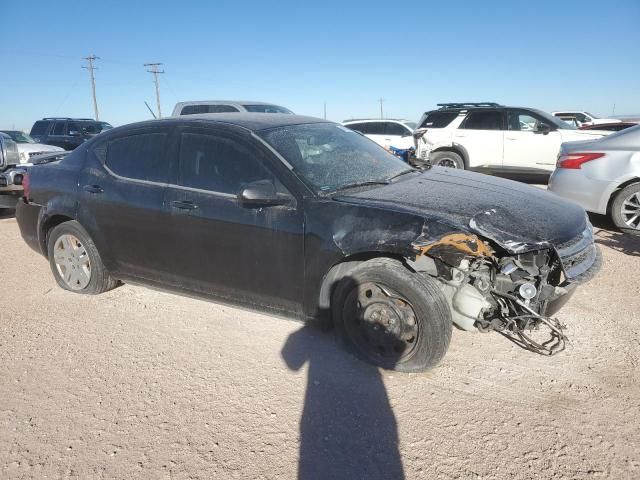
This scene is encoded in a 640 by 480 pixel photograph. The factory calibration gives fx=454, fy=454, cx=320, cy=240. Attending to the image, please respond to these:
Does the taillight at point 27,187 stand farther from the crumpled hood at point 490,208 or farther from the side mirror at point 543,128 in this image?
the side mirror at point 543,128

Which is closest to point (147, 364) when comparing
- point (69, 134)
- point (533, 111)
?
point (533, 111)

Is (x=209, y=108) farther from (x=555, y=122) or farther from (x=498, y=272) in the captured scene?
(x=498, y=272)

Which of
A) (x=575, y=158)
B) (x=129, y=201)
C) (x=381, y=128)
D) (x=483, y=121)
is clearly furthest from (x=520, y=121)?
(x=129, y=201)

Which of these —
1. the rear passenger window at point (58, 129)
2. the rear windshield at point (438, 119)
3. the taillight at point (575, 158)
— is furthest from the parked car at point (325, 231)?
the rear passenger window at point (58, 129)

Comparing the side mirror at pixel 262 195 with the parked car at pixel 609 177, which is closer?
the side mirror at pixel 262 195

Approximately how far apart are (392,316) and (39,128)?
1672cm

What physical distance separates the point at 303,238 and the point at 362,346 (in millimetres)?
839

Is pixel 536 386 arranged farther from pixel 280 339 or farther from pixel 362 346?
pixel 280 339

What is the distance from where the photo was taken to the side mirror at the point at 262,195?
3.02 m

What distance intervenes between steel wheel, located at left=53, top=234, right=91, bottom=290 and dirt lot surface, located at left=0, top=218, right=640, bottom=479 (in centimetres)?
49

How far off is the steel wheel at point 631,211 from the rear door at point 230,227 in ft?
15.6

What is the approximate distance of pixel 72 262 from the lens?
4.33 metres

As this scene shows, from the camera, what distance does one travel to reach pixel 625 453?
226 centimetres

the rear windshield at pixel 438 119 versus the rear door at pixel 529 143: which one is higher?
the rear windshield at pixel 438 119
